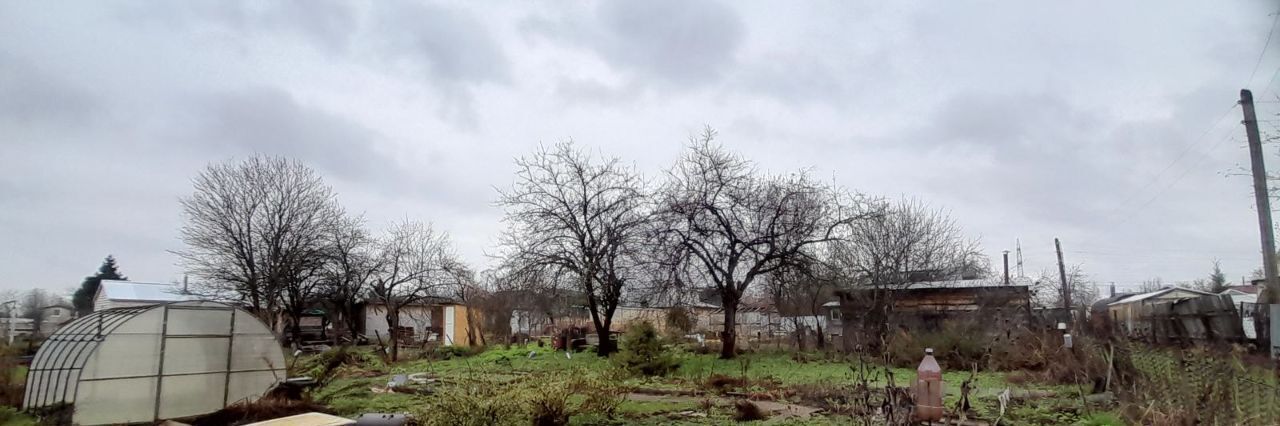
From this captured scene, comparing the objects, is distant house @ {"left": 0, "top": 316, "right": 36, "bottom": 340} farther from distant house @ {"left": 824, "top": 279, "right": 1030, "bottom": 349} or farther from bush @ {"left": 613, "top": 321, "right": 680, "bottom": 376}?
distant house @ {"left": 824, "top": 279, "right": 1030, "bottom": 349}

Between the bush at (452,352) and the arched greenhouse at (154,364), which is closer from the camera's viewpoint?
the arched greenhouse at (154,364)

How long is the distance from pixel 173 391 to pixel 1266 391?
1417 centimetres

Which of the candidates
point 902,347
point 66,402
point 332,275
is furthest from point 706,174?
point 332,275

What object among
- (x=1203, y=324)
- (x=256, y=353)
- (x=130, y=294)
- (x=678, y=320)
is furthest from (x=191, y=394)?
(x=130, y=294)

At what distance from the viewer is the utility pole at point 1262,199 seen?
15.5 m

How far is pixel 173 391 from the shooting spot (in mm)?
12336

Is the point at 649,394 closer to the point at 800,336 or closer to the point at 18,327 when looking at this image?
the point at 800,336

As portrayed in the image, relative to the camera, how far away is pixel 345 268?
3459cm

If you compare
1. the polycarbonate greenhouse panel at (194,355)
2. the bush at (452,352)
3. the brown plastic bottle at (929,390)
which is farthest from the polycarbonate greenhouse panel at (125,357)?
the bush at (452,352)

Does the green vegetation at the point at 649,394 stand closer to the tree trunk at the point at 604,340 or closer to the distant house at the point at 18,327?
the tree trunk at the point at 604,340

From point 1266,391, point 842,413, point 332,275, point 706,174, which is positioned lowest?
point 842,413

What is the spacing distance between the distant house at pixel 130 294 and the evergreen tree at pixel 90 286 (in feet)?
2.47

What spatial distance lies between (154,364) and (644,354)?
10.6m

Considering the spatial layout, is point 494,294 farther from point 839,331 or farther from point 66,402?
point 66,402
